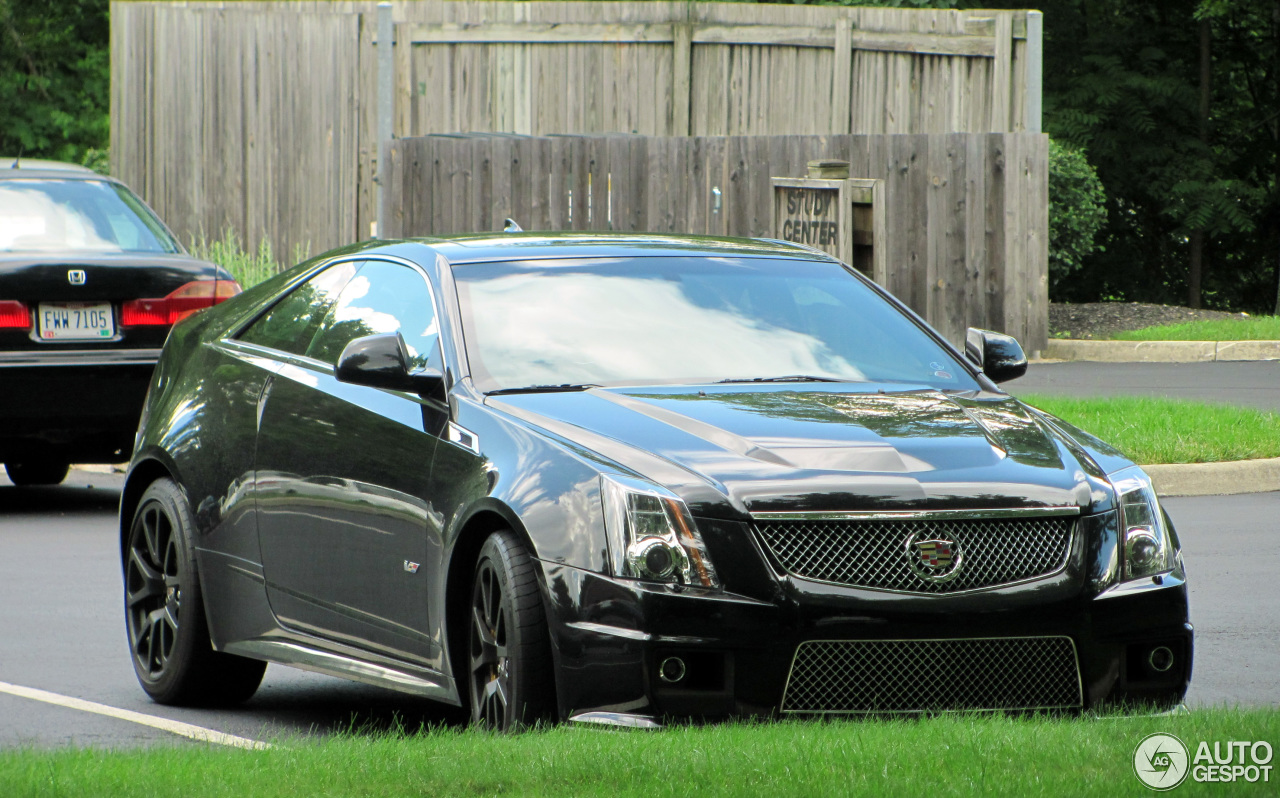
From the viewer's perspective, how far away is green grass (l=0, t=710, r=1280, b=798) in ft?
14.5

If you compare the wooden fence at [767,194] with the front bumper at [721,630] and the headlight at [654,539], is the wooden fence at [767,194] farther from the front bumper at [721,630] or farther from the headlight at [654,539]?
the headlight at [654,539]

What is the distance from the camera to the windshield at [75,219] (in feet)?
37.9

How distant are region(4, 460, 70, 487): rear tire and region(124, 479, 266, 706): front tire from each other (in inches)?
228

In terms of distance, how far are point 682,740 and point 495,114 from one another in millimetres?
17770

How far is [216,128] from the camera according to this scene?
22.9 m

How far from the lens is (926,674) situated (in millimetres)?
5004

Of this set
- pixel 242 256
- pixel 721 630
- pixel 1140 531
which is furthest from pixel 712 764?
pixel 242 256

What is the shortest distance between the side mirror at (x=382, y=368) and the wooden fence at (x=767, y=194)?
11.5 metres

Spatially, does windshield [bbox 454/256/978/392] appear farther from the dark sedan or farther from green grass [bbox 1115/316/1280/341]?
green grass [bbox 1115/316/1280/341]

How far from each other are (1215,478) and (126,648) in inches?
258

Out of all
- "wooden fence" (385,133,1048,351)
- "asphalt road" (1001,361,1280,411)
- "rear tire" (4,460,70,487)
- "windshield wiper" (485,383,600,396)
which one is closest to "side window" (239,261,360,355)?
"windshield wiper" (485,383,600,396)

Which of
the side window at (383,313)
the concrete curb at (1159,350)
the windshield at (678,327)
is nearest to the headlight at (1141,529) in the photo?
the windshield at (678,327)

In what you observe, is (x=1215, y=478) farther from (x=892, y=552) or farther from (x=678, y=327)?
(x=892, y=552)

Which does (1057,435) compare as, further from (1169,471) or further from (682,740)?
(1169,471)
